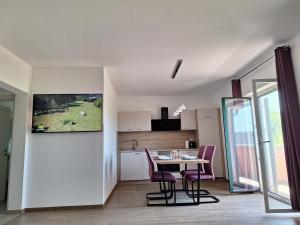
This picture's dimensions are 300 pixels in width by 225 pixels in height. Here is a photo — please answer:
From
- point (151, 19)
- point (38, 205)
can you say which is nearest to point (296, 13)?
point (151, 19)

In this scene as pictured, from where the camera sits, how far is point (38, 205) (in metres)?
3.58

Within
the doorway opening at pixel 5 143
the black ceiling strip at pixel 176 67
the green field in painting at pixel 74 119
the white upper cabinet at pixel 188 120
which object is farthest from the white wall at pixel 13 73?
the white upper cabinet at pixel 188 120

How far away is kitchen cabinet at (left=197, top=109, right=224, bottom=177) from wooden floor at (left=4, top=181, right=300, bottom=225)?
1940 mm

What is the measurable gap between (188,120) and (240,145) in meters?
2.02

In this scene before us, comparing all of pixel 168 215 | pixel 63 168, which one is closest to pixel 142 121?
pixel 63 168

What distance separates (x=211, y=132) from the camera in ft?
20.3

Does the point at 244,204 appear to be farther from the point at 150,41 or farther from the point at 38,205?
the point at 38,205

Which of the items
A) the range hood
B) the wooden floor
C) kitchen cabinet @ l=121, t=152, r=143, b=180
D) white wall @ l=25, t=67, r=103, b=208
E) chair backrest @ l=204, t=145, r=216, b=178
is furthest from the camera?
the range hood

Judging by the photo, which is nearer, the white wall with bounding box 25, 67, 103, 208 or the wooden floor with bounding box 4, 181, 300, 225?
the wooden floor with bounding box 4, 181, 300, 225

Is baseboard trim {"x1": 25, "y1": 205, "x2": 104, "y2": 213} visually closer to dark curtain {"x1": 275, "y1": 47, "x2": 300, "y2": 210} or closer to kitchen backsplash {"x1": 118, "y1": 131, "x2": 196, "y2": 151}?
kitchen backsplash {"x1": 118, "y1": 131, "x2": 196, "y2": 151}

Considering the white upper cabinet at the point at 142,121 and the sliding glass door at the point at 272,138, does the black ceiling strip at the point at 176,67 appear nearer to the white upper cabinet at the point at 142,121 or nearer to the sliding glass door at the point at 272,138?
the sliding glass door at the point at 272,138

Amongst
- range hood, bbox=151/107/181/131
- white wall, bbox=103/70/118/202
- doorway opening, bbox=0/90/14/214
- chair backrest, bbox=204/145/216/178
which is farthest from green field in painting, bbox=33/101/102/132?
range hood, bbox=151/107/181/131

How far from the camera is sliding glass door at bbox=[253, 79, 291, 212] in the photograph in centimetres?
350

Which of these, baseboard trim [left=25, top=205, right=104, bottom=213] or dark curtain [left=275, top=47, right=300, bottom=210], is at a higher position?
dark curtain [left=275, top=47, right=300, bottom=210]
